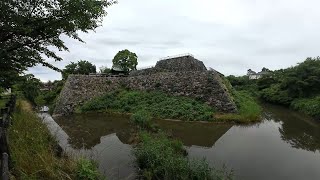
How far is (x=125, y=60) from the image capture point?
50312 millimetres

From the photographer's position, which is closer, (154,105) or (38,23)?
(38,23)

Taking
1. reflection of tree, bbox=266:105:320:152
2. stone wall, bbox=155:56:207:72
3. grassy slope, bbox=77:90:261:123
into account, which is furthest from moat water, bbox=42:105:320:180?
stone wall, bbox=155:56:207:72

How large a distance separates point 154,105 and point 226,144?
466 inches

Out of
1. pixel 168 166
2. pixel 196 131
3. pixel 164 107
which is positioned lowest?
pixel 196 131

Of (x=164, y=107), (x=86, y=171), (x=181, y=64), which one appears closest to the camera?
(x=86, y=171)

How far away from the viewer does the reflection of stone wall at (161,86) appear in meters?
25.4

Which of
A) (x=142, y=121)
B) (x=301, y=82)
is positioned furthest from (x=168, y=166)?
(x=301, y=82)

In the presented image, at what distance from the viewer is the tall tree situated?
7543 millimetres

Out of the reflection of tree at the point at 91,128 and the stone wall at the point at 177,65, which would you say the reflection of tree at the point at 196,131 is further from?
the stone wall at the point at 177,65

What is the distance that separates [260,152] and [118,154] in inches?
263

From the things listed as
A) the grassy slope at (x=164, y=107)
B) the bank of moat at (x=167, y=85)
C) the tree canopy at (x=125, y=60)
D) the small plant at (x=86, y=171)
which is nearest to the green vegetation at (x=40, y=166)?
the small plant at (x=86, y=171)

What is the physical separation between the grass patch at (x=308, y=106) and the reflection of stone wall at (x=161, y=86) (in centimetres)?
743

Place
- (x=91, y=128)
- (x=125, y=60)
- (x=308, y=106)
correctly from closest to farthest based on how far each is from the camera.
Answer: (x=91, y=128)
(x=308, y=106)
(x=125, y=60)

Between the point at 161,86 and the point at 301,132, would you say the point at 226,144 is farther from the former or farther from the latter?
the point at 161,86
